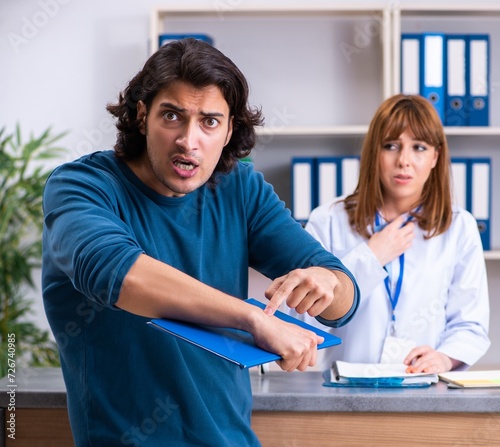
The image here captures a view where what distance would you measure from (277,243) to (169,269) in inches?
14.5

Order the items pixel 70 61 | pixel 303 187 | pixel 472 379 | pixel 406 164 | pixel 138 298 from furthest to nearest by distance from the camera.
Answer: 1. pixel 70 61
2. pixel 303 187
3. pixel 406 164
4. pixel 472 379
5. pixel 138 298

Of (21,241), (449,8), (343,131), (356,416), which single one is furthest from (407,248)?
(21,241)

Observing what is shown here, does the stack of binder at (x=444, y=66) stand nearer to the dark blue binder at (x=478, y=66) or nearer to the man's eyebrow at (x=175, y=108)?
the dark blue binder at (x=478, y=66)

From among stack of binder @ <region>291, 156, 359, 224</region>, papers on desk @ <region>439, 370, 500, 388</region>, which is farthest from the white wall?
papers on desk @ <region>439, 370, 500, 388</region>

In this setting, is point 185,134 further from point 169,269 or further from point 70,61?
point 70,61

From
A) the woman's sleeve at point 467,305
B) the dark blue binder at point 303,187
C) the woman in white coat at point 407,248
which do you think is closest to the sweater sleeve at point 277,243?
the woman in white coat at point 407,248

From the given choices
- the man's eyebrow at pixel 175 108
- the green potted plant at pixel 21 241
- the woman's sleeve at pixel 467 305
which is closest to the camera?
the man's eyebrow at pixel 175 108

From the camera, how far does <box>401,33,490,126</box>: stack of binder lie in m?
3.15

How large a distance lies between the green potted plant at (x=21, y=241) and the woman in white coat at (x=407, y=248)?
1687 millimetres

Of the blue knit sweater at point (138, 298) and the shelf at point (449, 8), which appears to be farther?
the shelf at point (449, 8)

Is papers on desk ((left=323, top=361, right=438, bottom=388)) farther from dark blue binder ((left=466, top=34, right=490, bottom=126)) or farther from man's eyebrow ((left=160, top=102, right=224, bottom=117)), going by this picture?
dark blue binder ((left=466, top=34, right=490, bottom=126))

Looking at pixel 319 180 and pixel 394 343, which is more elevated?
pixel 319 180

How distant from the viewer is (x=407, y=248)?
86.7 inches

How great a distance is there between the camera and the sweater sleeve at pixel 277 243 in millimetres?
1355
